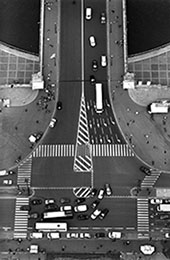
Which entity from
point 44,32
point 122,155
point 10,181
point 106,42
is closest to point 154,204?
point 122,155

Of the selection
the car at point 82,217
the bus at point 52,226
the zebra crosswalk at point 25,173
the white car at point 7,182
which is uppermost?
the zebra crosswalk at point 25,173

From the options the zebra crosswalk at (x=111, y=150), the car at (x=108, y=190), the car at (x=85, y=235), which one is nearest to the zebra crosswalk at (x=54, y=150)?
the zebra crosswalk at (x=111, y=150)

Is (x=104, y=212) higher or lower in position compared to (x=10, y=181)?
lower

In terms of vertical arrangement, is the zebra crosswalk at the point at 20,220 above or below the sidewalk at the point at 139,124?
below

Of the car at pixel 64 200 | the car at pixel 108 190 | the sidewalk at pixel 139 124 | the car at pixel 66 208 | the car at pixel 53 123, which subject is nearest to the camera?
the car at pixel 66 208

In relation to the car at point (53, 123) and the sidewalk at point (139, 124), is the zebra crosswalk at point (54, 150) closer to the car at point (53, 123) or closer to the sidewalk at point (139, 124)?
the car at point (53, 123)

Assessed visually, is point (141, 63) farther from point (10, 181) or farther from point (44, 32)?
point (10, 181)

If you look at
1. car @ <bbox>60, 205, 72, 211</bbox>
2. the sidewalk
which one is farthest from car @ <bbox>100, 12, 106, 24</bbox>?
car @ <bbox>60, 205, 72, 211</bbox>
